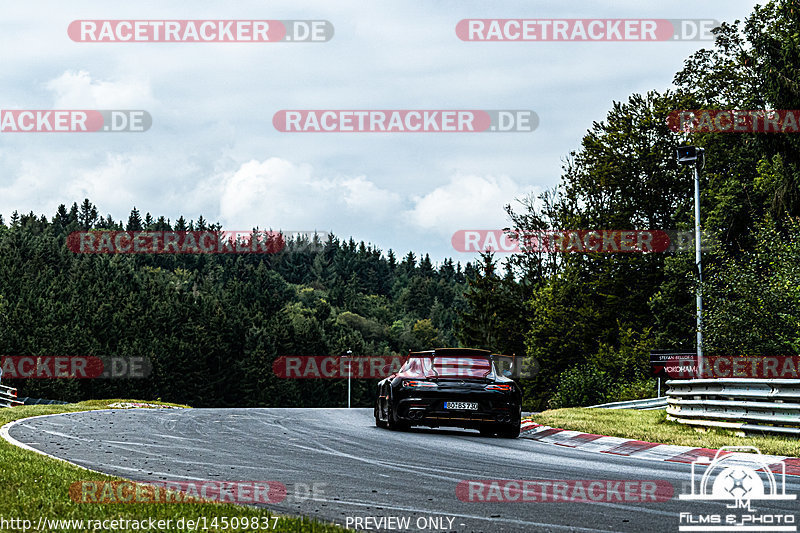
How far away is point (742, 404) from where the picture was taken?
612 inches

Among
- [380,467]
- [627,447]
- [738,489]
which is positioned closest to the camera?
[738,489]

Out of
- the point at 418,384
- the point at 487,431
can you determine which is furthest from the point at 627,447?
the point at 418,384

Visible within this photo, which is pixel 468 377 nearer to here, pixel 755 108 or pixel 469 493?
pixel 469 493

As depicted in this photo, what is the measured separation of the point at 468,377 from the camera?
15844mm

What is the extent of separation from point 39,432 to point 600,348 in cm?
3391

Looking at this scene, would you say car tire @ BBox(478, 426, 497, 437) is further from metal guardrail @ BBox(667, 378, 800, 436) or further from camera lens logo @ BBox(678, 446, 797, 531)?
camera lens logo @ BBox(678, 446, 797, 531)

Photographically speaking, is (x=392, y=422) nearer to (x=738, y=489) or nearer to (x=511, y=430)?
(x=511, y=430)

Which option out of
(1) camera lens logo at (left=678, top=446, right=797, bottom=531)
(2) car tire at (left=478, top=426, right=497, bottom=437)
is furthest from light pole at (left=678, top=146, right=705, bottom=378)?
(1) camera lens logo at (left=678, top=446, right=797, bottom=531)

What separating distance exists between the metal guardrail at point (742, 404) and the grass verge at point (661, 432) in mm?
220

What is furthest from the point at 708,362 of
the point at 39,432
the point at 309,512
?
the point at 309,512

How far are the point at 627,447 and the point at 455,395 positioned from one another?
3118 mm

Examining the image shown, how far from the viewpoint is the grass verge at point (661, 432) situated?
1318 cm

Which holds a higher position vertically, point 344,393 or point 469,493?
point 469,493

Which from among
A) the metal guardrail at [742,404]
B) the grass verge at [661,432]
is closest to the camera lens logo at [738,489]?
the grass verge at [661,432]
